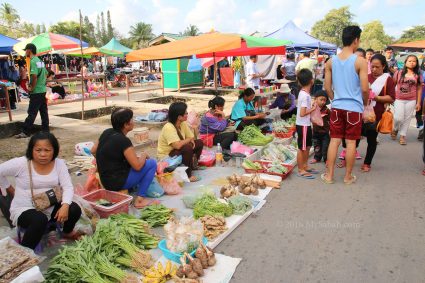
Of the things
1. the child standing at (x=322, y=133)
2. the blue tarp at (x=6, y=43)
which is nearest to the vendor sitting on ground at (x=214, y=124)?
the child standing at (x=322, y=133)

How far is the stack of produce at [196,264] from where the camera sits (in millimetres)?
2790

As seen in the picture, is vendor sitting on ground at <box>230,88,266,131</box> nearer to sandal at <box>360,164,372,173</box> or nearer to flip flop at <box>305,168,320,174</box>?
flip flop at <box>305,168,320,174</box>

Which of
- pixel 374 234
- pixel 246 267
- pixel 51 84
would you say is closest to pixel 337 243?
pixel 374 234

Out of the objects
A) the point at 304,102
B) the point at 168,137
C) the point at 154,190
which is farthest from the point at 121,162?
the point at 304,102

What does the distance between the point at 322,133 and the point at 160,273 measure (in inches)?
162

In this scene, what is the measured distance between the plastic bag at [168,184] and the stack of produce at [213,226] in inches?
45.6

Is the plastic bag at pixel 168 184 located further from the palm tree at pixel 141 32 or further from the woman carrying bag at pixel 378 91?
the palm tree at pixel 141 32

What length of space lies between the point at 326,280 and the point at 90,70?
29732 millimetres

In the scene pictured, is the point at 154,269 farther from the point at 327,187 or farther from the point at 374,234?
the point at 327,187

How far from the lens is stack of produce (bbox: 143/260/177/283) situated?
109 inches

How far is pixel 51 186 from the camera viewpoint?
3326 millimetres

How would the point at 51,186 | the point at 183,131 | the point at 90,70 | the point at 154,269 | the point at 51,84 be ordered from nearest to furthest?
the point at 154,269
the point at 51,186
the point at 183,131
the point at 51,84
the point at 90,70

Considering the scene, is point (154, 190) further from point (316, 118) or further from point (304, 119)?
point (316, 118)

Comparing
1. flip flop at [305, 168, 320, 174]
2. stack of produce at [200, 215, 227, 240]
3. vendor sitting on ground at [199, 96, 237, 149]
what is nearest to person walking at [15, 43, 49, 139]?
vendor sitting on ground at [199, 96, 237, 149]
